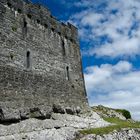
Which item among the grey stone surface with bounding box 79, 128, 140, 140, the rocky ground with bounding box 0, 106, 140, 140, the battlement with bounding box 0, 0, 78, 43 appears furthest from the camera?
the battlement with bounding box 0, 0, 78, 43

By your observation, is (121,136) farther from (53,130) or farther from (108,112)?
(108,112)

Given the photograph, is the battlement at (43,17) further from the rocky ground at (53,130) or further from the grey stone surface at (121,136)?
the grey stone surface at (121,136)

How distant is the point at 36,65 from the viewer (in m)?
25.5

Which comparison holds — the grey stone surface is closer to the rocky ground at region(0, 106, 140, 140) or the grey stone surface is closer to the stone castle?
the rocky ground at region(0, 106, 140, 140)

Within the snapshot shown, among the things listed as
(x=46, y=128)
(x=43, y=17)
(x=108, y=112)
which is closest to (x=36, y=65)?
(x=43, y=17)

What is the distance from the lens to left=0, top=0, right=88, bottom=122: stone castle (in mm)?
22125

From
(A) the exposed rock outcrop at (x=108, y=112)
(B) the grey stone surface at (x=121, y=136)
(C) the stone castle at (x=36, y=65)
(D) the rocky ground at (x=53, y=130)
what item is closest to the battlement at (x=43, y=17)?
(C) the stone castle at (x=36, y=65)

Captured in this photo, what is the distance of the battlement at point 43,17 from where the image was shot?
24.6 meters

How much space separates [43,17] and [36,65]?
4.98 metres

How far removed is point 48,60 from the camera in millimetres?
27203

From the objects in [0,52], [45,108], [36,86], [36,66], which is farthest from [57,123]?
[0,52]

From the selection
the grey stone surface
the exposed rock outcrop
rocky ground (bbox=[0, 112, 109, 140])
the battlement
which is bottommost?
the grey stone surface

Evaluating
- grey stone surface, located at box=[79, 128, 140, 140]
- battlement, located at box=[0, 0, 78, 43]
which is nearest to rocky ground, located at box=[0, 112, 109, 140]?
grey stone surface, located at box=[79, 128, 140, 140]

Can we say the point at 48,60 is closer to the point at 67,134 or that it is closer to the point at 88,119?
the point at 88,119
